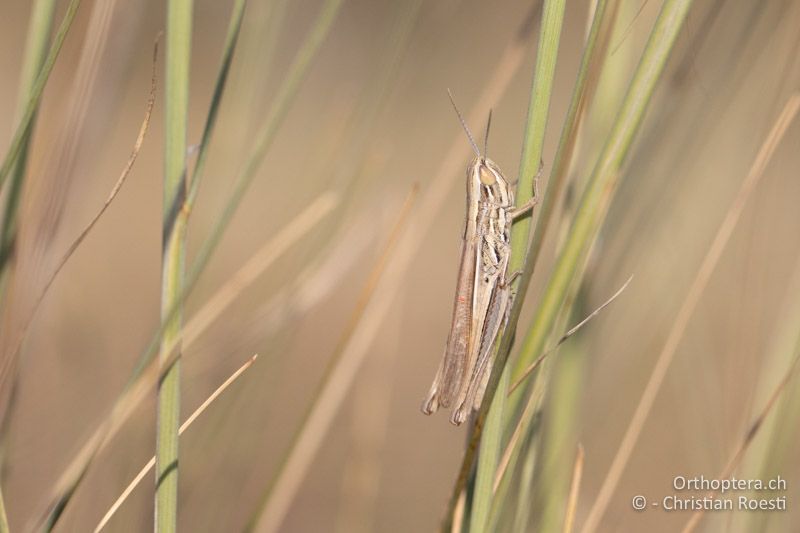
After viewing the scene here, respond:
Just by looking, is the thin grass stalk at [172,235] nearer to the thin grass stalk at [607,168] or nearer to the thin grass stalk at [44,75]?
the thin grass stalk at [44,75]

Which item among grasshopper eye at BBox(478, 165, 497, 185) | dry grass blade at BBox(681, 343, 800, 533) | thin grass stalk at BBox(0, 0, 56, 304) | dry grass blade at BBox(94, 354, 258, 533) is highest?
grasshopper eye at BBox(478, 165, 497, 185)

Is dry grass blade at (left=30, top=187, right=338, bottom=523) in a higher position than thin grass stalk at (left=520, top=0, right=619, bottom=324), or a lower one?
lower

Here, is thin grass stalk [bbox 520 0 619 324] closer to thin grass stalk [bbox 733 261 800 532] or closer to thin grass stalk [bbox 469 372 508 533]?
thin grass stalk [bbox 469 372 508 533]

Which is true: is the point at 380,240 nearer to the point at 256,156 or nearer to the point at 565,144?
the point at 256,156

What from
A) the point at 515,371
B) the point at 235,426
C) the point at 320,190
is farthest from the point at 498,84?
the point at 235,426

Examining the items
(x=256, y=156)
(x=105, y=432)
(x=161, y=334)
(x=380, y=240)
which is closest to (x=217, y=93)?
(x=256, y=156)

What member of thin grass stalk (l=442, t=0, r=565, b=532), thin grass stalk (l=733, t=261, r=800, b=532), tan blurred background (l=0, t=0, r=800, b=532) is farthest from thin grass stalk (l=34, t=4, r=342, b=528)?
thin grass stalk (l=733, t=261, r=800, b=532)

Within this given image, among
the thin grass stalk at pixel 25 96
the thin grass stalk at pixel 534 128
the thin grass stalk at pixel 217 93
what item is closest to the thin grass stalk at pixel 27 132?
the thin grass stalk at pixel 25 96
